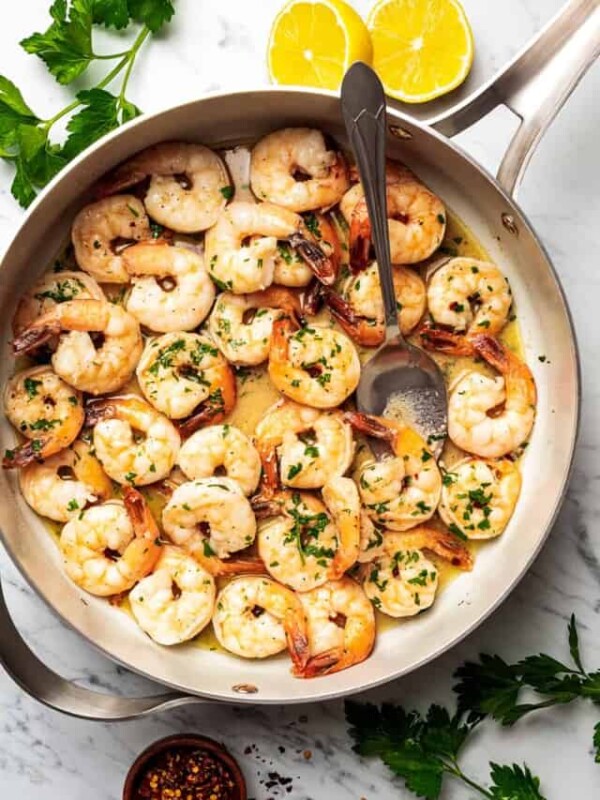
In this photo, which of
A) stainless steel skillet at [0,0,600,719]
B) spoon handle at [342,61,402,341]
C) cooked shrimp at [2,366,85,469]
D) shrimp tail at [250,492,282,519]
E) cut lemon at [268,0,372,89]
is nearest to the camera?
Answer: spoon handle at [342,61,402,341]

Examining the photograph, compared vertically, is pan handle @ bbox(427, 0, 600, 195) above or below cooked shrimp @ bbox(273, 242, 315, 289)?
above

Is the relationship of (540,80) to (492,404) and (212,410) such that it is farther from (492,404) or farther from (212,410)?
(212,410)

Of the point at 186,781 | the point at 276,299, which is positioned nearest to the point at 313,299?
the point at 276,299

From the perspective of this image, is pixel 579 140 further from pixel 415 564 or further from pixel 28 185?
pixel 28 185

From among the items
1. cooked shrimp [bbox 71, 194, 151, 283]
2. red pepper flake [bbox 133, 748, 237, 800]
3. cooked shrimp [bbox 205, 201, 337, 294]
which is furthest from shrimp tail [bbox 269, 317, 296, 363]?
red pepper flake [bbox 133, 748, 237, 800]

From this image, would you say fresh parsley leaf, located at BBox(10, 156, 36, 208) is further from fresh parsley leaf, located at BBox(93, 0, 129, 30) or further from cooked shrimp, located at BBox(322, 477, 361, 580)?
cooked shrimp, located at BBox(322, 477, 361, 580)

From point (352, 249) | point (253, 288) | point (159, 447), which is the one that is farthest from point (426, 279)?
point (159, 447)

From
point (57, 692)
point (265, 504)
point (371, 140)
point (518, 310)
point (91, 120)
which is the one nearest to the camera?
point (371, 140)
